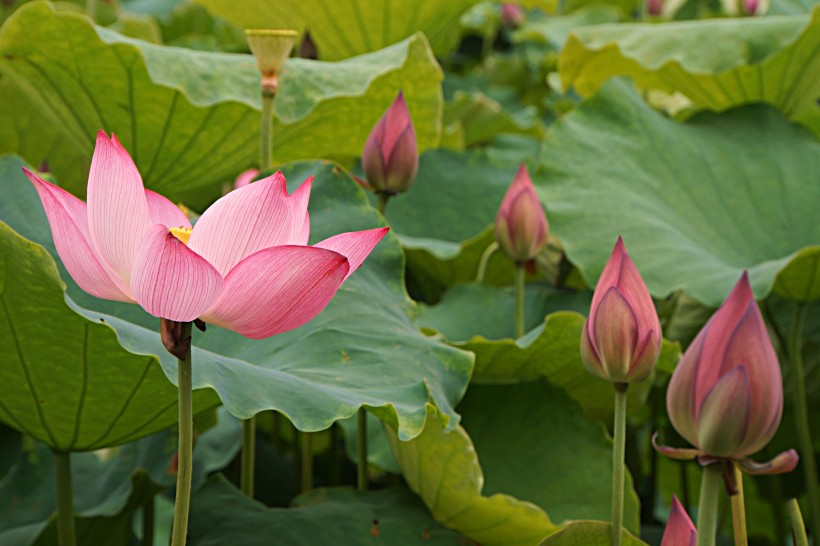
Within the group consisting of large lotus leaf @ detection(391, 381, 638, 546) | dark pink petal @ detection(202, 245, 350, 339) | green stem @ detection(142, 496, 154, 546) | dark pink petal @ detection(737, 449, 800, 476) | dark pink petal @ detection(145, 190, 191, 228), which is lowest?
green stem @ detection(142, 496, 154, 546)

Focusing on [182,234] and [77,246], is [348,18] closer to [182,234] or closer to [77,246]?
[182,234]

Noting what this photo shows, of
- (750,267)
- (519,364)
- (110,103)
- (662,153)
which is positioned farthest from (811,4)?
(110,103)

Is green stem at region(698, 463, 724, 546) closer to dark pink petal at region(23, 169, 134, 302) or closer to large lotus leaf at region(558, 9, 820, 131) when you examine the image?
dark pink petal at region(23, 169, 134, 302)

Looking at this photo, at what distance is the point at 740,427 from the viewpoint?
61cm

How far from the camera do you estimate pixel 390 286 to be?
0.97 meters

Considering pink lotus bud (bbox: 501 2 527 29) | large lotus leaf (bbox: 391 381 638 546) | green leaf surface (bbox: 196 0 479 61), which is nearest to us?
large lotus leaf (bbox: 391 381 638 546)

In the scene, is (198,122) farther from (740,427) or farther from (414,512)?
(740,427)

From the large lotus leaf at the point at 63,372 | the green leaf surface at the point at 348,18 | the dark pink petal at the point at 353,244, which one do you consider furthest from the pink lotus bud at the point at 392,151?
the green leaf surface at the point at 348,18

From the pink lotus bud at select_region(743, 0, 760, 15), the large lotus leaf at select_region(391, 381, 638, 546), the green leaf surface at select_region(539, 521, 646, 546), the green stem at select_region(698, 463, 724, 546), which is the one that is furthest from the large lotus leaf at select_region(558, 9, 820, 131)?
the green stem at select_region(698, 463, 724, 546)

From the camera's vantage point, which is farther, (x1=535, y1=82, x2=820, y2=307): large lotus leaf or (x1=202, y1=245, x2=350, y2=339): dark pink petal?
(x1=535, y1=82, x2=820, y2=307): large lotus leaf

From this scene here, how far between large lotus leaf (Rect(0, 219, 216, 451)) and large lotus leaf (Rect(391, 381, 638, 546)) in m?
0.24

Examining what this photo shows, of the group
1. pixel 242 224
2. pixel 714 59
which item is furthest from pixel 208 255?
pixel 714 59

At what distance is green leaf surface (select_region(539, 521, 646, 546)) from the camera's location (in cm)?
82

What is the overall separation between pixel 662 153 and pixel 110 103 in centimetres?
69
